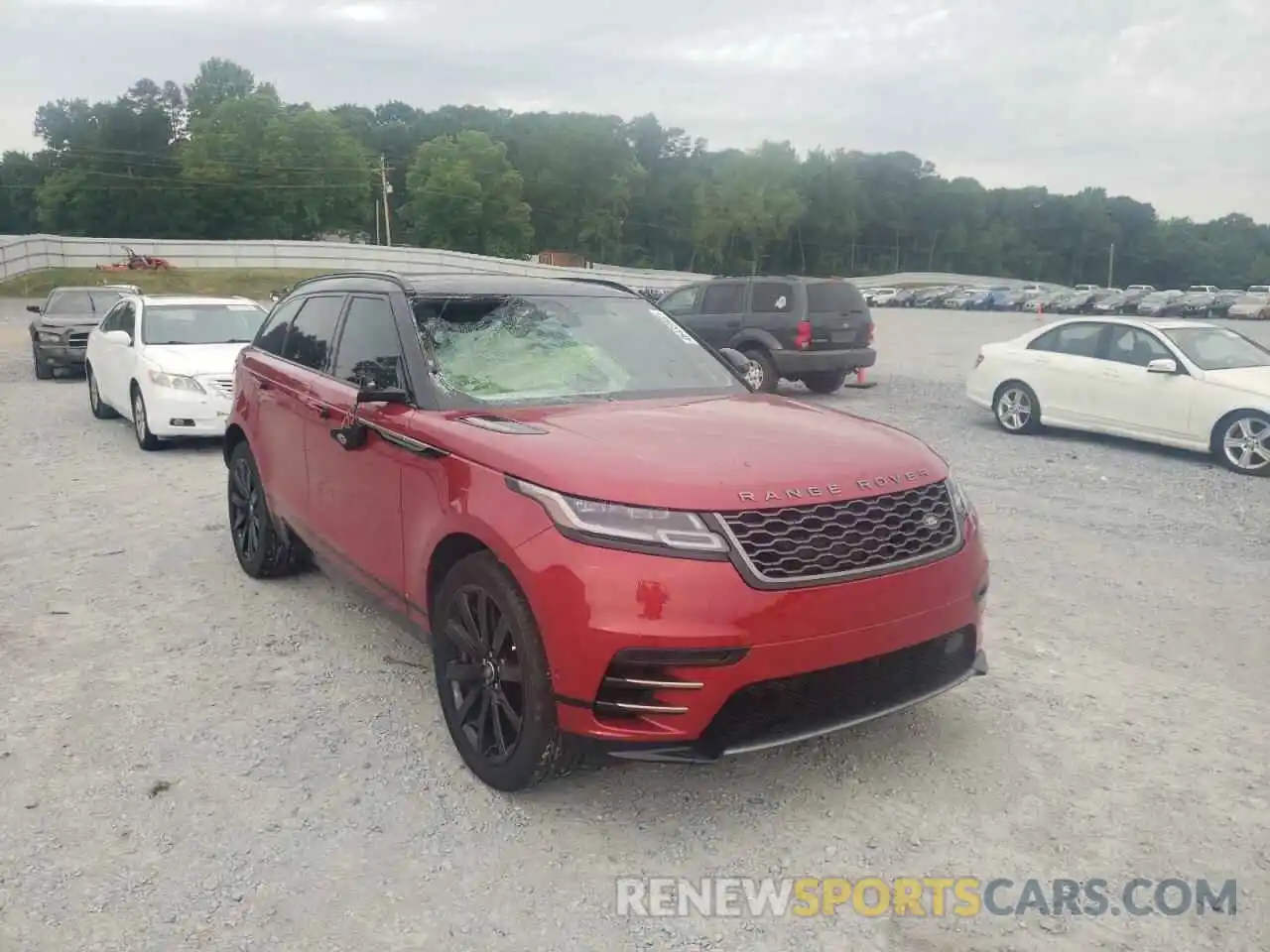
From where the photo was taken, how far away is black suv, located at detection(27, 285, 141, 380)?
17844 millimetres

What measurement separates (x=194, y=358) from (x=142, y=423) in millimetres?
881

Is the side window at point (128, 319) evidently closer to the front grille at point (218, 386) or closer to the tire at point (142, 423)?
the tire at point (142, 423)

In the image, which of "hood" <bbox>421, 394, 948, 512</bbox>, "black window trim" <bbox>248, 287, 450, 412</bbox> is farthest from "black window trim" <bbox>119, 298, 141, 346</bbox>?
"hood" <bbox>421, 394, 948, 512</bbox>

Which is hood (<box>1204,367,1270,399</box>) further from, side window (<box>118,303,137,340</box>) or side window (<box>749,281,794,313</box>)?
side window (<box>118,303,137,340</box>)

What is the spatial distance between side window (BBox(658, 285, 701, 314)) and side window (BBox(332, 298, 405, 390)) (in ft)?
39.5

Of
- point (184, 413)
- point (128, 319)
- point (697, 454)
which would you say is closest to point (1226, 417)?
point (697, 454)

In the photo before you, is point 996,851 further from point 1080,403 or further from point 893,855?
point 1080,403

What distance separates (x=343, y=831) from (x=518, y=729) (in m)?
0.66

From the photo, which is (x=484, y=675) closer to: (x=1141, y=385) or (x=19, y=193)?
(x=1141, y=385)

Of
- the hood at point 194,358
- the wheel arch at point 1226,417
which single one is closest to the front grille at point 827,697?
the wheel arch at point 1226,417

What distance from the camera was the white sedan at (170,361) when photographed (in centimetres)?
1034

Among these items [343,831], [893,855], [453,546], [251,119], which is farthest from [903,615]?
[251,119]

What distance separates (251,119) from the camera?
333 feet

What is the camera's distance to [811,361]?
15.1 m
